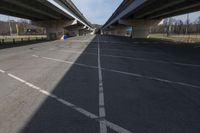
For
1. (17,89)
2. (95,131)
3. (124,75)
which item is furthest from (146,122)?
(124,75)

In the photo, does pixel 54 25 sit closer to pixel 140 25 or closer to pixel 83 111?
pixel 140 25

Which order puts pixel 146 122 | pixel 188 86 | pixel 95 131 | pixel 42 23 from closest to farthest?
pixel 95 131 < pixel 146 122 < pixel 188 86 < pixel 42 23

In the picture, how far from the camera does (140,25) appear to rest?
181 feet

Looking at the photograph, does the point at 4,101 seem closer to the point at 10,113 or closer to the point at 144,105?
the point at 10,113

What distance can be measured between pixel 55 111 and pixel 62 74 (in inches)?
203

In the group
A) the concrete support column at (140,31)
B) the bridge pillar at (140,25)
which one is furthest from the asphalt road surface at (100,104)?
the concrete support column at (140,31)

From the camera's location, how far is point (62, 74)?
430 inches

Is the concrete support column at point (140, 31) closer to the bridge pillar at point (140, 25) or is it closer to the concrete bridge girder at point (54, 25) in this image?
the bridge pillar at point (140, 25)

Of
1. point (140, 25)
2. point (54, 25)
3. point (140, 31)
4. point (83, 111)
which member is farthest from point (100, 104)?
point (140, 31)

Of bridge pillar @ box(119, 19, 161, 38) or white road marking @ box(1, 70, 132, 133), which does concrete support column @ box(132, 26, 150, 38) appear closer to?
bridge pillar @ box(119, 19, 161, 38)

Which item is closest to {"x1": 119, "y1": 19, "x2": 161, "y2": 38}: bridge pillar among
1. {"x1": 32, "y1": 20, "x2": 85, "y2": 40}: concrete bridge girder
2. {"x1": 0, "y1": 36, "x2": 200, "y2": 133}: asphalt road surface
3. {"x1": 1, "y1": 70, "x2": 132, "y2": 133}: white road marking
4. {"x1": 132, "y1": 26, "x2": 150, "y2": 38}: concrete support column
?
{"x1": 132, "y1": 26, "x2": 150, "y2": 38}: concrete support column

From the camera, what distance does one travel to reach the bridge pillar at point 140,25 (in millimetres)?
53750

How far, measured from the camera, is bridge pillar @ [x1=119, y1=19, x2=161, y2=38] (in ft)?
176

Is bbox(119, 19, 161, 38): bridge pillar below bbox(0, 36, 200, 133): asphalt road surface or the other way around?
the other way around
